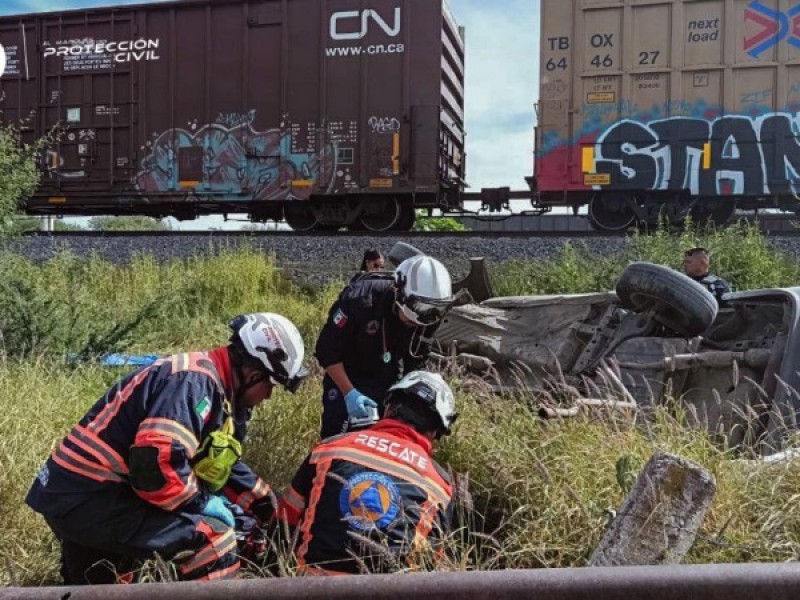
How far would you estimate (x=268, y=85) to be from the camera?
1112cm

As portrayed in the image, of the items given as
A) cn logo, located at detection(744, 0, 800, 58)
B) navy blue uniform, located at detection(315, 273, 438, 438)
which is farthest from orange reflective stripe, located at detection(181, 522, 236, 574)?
cn logo, located at detection(744, 0, 800, 58)

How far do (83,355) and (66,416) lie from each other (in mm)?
1885

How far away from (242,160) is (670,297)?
8.63 metres

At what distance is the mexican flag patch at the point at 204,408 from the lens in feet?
7.57

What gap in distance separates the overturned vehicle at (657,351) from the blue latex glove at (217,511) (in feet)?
4.97

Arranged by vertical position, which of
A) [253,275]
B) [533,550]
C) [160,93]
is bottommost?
[533,550]

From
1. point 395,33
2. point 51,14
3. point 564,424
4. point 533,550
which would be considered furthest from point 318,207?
point 533,550

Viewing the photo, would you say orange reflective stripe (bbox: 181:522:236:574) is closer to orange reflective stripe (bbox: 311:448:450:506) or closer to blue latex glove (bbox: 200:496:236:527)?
blue latex glove (bbox: 200:496:236:527)

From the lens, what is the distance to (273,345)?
2.50m

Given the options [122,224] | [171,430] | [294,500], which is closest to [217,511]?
[294,500]

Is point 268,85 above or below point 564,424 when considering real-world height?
above

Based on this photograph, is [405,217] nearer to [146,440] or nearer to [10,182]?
[10,182]

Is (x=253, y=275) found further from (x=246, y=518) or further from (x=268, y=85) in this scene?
(x=246, y=518)

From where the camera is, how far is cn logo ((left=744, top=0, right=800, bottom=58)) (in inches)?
391
